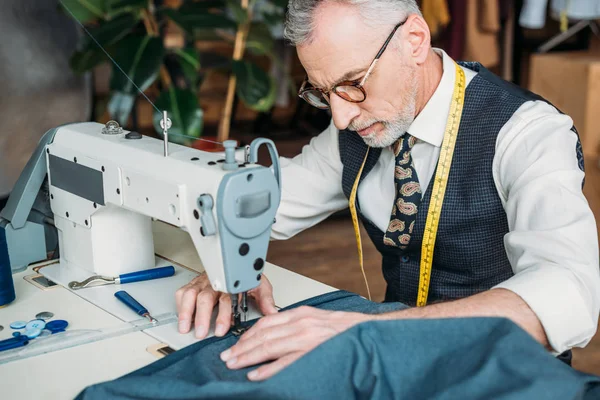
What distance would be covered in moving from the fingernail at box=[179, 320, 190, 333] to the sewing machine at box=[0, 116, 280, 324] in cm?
9

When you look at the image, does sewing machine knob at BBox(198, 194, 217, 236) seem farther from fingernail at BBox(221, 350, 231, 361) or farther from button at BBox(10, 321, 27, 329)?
button at BBox(10, 321, 27, 329)

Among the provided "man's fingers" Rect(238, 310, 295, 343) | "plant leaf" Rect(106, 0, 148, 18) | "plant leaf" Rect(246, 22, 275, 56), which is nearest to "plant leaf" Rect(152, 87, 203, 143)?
"plant leaf" Rect(106, 0, 148, 18)

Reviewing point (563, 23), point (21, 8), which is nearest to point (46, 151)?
point (21, 8)

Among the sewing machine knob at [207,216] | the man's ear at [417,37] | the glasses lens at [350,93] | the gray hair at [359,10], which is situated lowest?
the sewing machine knob at [207,216]

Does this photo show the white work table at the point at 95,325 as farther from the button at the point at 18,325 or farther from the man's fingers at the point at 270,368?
the man's fingers at the point at 270,368

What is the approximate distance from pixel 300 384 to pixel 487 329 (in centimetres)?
26

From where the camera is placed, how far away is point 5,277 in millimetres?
1470

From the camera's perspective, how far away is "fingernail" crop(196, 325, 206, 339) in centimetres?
134

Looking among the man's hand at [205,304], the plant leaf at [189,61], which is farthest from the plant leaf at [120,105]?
the man's hand at [205,304]

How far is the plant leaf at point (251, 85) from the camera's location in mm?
3697

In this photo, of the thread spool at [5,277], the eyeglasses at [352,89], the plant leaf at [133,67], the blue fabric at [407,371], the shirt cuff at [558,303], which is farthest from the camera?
the plant leaf at [133,67]

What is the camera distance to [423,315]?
1221mm

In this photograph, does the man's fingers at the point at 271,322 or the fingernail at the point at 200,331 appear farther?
the fingernail at the point at 200,331

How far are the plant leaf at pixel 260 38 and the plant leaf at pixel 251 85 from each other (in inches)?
9.8
